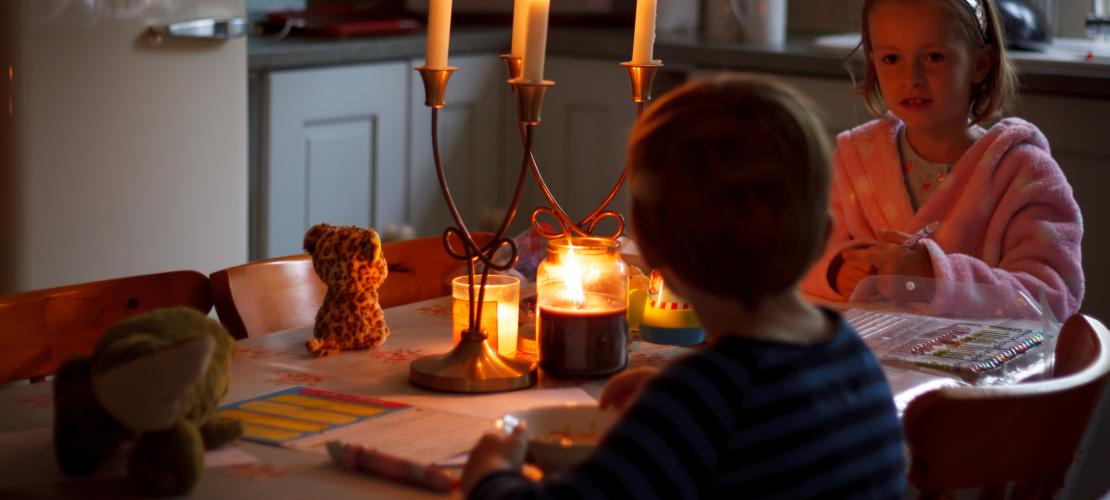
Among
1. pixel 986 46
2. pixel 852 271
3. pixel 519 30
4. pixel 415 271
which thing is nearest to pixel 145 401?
pixel 519 30

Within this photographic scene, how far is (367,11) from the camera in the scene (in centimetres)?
370

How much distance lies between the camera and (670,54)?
125 inches

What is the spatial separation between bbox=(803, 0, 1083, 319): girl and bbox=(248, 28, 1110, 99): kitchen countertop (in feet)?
1.73

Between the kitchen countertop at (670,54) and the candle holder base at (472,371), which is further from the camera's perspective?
the kitchen countertop at (670,54)

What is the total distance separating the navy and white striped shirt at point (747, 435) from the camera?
31.7 inches

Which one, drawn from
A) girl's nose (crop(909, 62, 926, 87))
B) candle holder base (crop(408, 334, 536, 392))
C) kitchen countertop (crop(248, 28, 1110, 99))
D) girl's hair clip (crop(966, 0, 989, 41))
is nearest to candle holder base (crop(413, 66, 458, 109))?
candle holder base (crop(408, 334, 536, 392))

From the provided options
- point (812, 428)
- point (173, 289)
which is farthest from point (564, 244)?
point (812, 428)

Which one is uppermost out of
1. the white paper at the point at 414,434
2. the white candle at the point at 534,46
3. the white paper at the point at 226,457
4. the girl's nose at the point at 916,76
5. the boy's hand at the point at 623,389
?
the white candle at the point at 534,46

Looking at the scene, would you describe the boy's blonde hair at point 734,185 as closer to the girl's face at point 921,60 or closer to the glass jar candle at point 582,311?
the glass jar candle at point 582,311

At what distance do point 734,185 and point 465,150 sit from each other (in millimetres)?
2675

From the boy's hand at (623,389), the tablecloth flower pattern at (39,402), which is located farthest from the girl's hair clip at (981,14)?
the tablecloth flower pattern at (39,402)

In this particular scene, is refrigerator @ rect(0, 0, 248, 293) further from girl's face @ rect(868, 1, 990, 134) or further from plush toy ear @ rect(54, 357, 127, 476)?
plush toy ear @ rect(54, 357, 127, 476)

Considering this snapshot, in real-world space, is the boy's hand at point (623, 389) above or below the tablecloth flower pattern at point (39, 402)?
above

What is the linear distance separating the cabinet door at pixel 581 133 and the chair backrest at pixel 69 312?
1.78m
